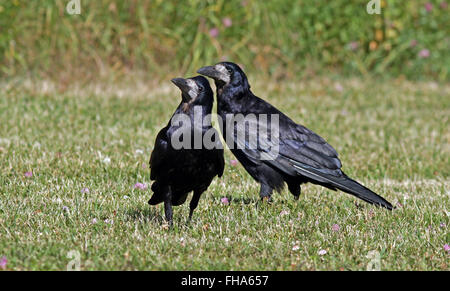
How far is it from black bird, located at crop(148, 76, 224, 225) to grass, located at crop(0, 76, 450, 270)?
0.32 m

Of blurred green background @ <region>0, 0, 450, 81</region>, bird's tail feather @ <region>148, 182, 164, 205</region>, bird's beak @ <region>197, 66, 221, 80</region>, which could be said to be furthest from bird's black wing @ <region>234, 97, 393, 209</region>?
blurred green background @ <region>0, 0, 450, 81</region>

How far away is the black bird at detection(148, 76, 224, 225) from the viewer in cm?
416

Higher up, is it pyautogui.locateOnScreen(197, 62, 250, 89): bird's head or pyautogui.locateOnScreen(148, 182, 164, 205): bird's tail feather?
pyautogui.locateOnScreen(197, 62, 250, 89): bird's head

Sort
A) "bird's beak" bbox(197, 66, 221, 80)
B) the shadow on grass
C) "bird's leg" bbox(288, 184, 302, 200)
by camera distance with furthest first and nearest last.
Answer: "bird's leg" bbox(288, 184, 302, 200) → "bird's beak" bbox(197, 66, 221, 80) → the shadow on grass

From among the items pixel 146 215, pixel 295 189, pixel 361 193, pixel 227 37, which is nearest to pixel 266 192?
pixel 295 189

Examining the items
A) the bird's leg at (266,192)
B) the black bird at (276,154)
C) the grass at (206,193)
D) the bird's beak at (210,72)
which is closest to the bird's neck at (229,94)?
the black bird at (276,154)

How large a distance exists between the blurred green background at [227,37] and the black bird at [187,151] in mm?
5272

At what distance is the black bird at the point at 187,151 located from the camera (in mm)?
4164

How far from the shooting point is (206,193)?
18.1 feet

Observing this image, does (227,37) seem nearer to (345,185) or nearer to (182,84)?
(345,185)

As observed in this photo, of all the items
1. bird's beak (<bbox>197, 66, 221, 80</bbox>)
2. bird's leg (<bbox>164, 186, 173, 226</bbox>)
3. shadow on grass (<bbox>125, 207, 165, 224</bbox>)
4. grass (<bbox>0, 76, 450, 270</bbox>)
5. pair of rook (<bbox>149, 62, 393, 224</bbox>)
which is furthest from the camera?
pair of rook (<bbox>149, 62, 393, 224</bbox>)

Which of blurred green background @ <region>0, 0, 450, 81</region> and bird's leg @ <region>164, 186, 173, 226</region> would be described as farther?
blurred green background @ <region>0, 0, 450, 81</region>

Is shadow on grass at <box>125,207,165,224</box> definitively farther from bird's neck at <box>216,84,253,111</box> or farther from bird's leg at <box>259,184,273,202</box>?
bird's neck at <box>216,84,253,111</box>

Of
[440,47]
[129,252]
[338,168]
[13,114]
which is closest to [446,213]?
[338,168]
